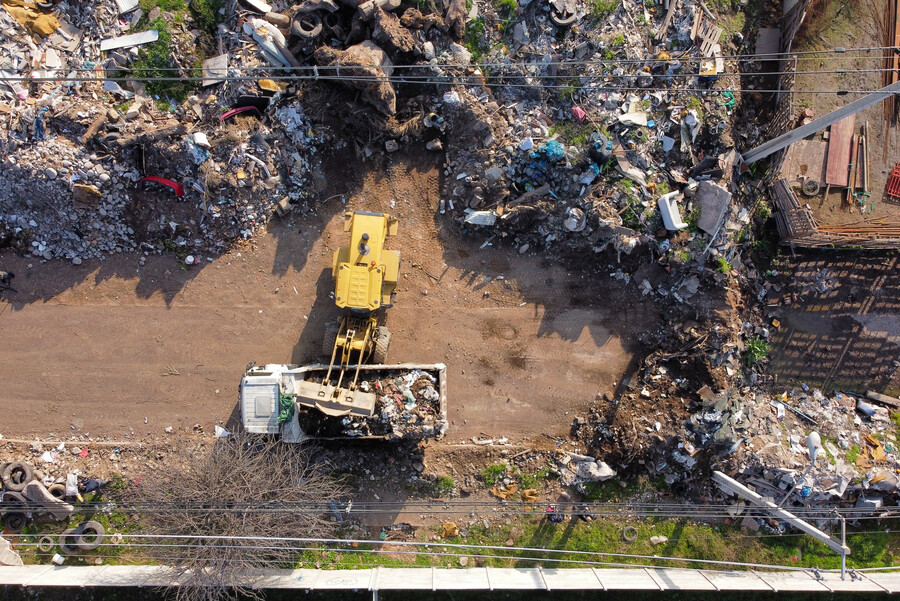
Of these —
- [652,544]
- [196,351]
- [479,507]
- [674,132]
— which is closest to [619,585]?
Answer: [652,544]

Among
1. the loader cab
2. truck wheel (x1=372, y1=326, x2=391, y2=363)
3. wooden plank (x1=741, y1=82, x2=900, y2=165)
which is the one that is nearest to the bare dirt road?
truck wheel (x1=372, y1=326, x2=391, y2=363)

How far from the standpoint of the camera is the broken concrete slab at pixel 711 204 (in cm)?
1116

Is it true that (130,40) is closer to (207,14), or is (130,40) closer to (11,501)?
(207,14)

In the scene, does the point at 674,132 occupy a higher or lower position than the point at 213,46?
lower

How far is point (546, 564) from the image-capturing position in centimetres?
1163

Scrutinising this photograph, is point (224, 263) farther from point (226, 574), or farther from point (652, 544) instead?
point (652, 544)

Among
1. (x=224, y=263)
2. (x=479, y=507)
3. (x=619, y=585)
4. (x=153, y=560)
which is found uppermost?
(x=224, y=263)

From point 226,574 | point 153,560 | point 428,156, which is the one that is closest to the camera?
point 226,574

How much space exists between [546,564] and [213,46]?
13.7 meters

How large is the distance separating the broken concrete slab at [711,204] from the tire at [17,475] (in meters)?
15.6

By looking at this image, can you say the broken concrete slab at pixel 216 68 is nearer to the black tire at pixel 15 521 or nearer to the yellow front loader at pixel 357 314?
the yellow front loader at pixel 357 314

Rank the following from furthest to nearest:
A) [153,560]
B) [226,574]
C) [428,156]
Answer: [428,156], [153,560], [226,574]

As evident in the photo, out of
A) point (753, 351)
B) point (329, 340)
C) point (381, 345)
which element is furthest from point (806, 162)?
point (329, 340)

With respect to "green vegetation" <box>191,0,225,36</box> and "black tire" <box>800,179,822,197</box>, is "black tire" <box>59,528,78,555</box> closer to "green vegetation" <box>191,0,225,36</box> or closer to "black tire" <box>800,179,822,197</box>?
"green vegetation" <box>191,0,225,36</box>
